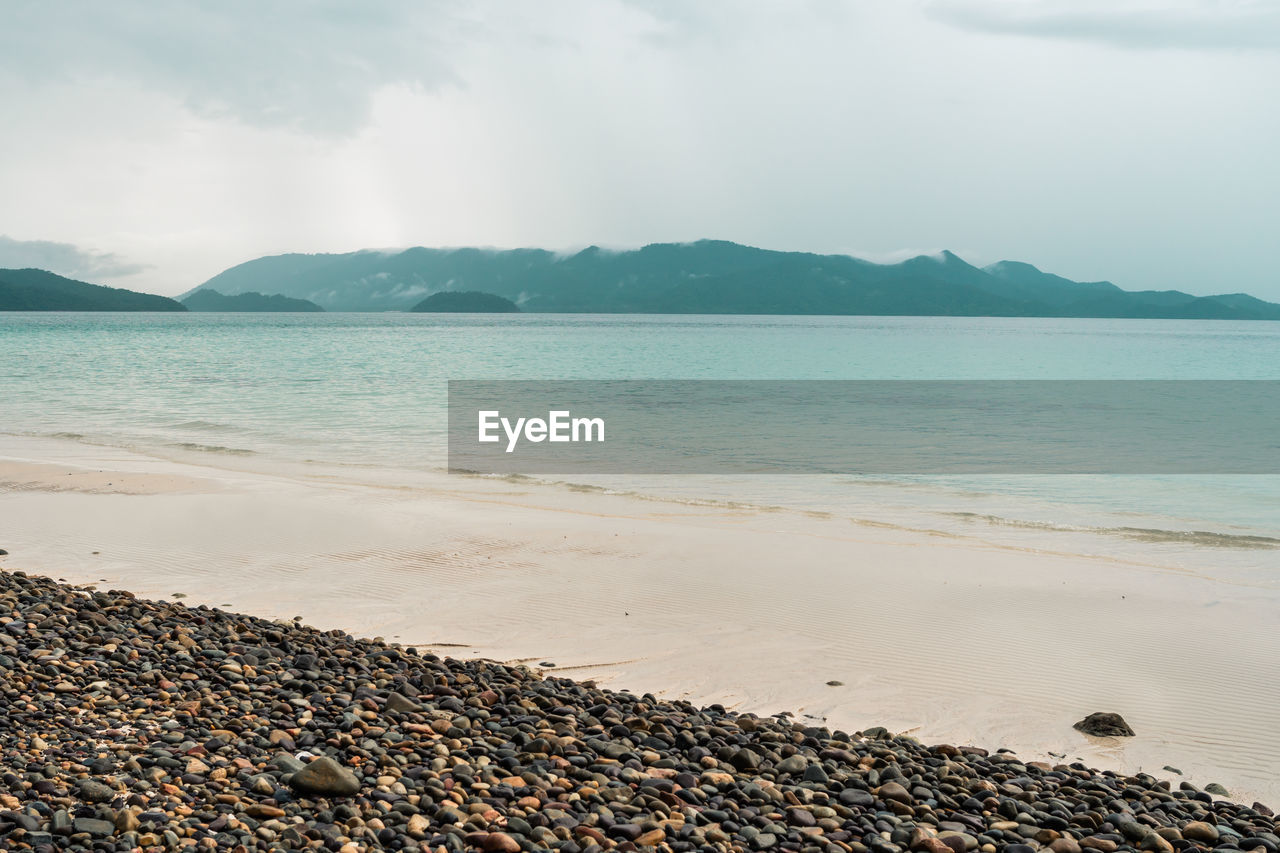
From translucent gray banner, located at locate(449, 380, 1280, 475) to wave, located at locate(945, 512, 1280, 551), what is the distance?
5884mm

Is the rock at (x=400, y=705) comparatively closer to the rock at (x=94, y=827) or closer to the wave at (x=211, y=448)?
the rock at (x=94, y=827)

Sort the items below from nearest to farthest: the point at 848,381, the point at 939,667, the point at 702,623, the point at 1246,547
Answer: the point at 939,667, the point at 702,623, the point at 1246,547, the point at 848,381

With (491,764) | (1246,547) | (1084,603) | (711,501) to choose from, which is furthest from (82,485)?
(1246,547)

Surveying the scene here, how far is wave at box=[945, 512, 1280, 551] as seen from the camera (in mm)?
14188

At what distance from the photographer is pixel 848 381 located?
53344 millimetres

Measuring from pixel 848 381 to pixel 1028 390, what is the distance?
29.8ft

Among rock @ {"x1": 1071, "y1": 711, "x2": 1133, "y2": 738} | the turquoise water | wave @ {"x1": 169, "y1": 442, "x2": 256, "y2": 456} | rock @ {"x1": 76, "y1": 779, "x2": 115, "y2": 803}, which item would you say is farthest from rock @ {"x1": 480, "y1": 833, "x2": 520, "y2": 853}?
wave @ {"x1": 169, "y1": 442, "x2": 256, "y2": 456}

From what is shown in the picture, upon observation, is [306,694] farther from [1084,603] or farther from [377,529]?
[1084,603]

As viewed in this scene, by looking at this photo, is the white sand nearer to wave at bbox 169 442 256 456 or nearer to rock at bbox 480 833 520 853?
rock at bbox 480 833 520 853

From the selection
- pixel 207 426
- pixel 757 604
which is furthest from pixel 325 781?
pixel 207 426

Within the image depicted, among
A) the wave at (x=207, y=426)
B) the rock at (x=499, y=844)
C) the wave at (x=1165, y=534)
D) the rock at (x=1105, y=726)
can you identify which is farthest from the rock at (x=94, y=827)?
the wave at (x=207, y=426)

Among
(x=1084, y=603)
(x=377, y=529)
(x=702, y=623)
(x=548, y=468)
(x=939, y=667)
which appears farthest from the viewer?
(x=548, y=468)

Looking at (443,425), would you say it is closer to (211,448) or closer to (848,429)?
(211,448)

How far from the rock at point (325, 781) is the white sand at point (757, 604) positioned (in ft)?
9.58
